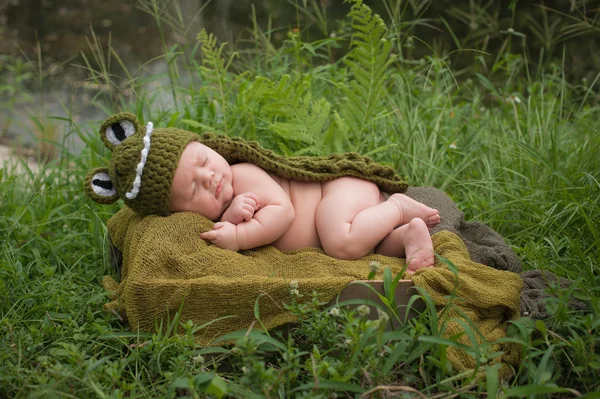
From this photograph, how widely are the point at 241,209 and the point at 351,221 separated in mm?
455

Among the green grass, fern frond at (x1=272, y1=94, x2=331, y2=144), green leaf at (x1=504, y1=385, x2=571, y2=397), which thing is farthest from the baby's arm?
green leaf at (x1=504, y1=385, x2=571, y2=397)

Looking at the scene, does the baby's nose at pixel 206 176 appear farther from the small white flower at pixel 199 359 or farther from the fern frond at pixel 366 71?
the fern frond at pixel 366 71

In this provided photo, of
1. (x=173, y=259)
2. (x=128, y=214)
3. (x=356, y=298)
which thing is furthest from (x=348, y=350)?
(x=128, y=214)

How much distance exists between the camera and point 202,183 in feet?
8.84

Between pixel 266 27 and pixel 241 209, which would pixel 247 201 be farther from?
pixel 266 27

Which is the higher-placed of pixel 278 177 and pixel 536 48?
pixel 278 177

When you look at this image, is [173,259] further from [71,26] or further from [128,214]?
[71,26]

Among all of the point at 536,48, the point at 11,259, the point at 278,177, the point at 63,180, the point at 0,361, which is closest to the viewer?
the point at 0,361

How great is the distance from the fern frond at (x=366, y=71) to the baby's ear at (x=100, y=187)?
4.36 ft

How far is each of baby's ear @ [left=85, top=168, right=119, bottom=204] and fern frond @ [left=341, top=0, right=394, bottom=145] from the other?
1329mm

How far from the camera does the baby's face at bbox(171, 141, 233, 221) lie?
8.72 feet

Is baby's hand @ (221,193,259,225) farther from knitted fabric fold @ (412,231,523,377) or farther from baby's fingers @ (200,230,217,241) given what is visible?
knitted fabric fold @ (412,231,523,377)

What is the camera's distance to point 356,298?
2418mm

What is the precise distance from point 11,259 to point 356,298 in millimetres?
1706
